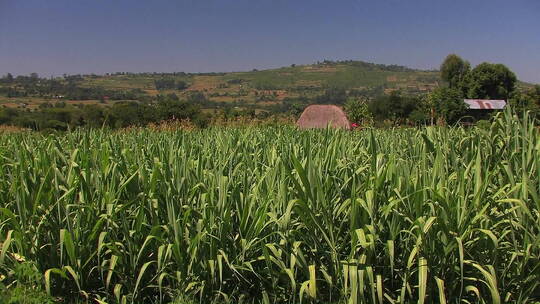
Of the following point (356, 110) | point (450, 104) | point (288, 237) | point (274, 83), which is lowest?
point (450, 104)

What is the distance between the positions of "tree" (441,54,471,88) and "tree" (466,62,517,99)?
33.8 inches

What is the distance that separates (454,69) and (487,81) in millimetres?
3675

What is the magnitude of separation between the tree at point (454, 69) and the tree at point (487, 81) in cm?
86

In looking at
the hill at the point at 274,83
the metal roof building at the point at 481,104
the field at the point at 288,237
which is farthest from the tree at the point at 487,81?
the field at the point at 288,237

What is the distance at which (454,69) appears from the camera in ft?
158

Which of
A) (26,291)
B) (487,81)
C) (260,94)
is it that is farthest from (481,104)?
(260,94)

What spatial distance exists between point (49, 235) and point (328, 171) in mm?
1779

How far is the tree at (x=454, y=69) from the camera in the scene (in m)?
Result: 47.8

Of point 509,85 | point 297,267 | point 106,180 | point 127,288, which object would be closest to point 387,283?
point 297,267

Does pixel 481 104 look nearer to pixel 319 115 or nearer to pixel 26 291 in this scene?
pixel 319 115

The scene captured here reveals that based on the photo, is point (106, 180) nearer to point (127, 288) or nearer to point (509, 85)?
point (127, 288)

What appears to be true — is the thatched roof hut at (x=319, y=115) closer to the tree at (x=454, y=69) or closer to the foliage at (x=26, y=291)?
the foliage at (x=26, y=291)

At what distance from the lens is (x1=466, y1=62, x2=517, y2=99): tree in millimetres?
46031

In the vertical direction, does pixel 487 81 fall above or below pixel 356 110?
above
